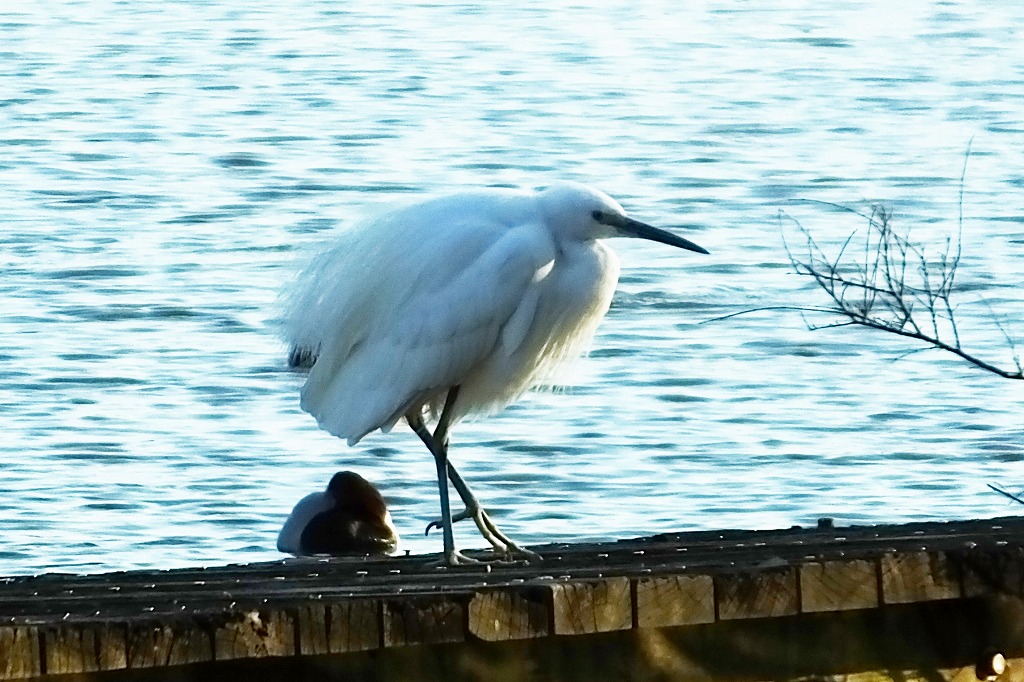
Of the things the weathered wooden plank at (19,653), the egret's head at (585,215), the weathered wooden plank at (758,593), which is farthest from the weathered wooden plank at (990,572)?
the weathered wooden plank at (19,653)

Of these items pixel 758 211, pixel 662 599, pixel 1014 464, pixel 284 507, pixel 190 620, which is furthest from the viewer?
pixel 758 211

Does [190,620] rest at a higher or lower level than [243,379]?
higher

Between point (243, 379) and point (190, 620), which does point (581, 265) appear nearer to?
point (190, 620)

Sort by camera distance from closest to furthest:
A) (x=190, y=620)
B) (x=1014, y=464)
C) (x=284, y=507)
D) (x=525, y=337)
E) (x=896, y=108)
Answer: (x=190, y=620) → (x=525, y=337) → (x=284, y=507) → (x=1014, y=464) → (x=896, y=108)

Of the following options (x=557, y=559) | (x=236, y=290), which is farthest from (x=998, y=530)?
(x=236, y=290)

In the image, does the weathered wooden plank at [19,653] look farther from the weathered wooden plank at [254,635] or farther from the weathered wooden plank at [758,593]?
the weathered wooden plank at [758,593]

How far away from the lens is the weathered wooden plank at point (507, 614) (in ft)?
14.4

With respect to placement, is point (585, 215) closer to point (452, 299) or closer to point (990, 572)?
point (452, 299)

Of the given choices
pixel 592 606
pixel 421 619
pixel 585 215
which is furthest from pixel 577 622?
pixel 585 215

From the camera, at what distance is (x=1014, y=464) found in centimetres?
1096

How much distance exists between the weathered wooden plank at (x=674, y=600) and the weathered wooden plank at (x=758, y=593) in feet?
0.09

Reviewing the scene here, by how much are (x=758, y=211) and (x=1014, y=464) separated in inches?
296

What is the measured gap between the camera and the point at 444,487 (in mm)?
5902

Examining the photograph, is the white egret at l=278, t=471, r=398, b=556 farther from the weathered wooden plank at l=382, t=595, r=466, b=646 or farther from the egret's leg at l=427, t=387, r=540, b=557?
the weathered wooden plank at l=382, t=595, r=466, b=646
